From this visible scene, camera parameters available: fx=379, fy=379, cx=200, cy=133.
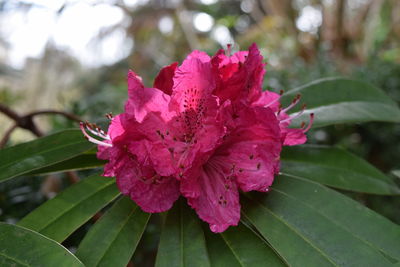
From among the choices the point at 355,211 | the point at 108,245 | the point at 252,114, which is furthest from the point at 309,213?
the point at 108,245

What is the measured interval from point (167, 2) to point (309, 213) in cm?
423

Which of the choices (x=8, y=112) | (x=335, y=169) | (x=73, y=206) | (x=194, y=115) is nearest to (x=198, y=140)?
(x=194, y=115)

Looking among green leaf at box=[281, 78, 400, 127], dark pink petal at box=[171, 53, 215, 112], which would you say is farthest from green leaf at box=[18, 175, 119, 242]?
green leaf at box=[281, 78, 400, 127]

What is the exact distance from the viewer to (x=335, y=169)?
0.94 metres

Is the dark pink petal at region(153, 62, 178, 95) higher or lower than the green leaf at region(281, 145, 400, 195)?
higher

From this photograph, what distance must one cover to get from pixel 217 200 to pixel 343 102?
1.62ft

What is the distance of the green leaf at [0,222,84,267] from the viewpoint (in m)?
0.59

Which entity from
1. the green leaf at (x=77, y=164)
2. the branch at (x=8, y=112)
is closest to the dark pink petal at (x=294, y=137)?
the green leaf at (x=77, y=164)

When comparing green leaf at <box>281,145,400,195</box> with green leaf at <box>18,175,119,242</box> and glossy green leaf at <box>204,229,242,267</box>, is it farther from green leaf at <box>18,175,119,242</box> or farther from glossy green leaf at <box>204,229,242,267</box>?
green leaf at <box>18,175,119,242</box>

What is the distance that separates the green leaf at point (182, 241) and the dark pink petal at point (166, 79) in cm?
23

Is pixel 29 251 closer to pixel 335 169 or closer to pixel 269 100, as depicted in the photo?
pixel 269 100

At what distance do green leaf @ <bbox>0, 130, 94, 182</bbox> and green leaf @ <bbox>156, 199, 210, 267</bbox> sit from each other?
247 millimetres

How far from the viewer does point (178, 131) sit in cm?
71

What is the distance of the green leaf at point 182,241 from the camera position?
64 centimetres
